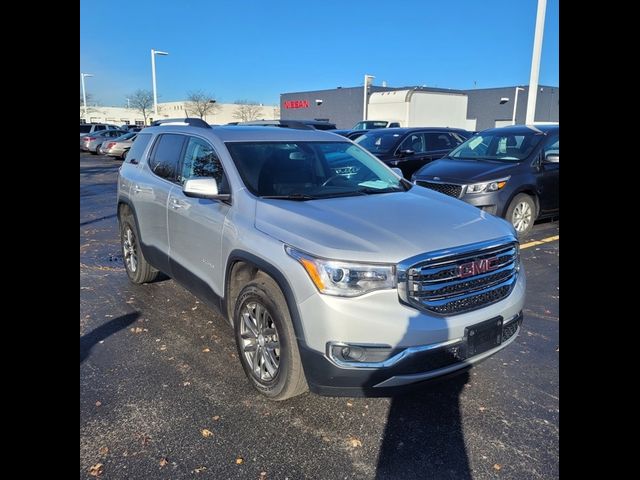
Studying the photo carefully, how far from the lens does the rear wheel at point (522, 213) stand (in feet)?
24.7

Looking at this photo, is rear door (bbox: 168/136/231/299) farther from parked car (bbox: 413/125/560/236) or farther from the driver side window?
the driver side window

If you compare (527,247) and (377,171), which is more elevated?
(377,171)

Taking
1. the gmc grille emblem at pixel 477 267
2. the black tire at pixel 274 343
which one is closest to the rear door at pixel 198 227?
the black tire at pixel 274 343

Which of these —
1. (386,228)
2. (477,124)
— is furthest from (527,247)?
(477,124)

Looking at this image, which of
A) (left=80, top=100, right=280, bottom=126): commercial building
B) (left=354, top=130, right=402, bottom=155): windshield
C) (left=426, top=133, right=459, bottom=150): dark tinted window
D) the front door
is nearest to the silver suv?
the front door

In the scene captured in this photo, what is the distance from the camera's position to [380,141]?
420 inches

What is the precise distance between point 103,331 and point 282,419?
2.25 m

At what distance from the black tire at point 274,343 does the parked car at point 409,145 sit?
7.28m

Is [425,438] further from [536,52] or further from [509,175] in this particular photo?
[536,52]

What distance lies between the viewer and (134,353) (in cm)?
391

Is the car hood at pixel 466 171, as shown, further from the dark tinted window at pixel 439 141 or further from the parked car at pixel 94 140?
the parked car at pixel 94 140

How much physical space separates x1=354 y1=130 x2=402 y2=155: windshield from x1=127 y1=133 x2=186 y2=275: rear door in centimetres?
593
